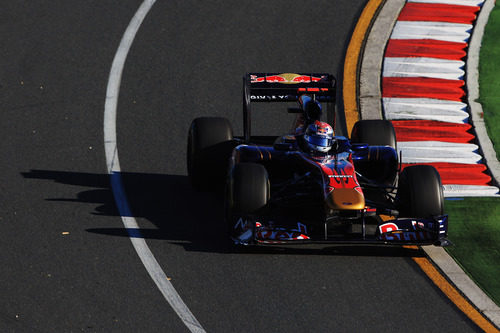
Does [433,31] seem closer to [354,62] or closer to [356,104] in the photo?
[354,62]

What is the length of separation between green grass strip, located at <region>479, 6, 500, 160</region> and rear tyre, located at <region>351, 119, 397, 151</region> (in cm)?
187

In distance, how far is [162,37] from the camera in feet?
59.9

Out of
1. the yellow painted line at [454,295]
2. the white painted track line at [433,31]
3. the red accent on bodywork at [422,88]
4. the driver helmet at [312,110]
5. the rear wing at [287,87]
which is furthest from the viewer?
the white painted track line at [433,31]

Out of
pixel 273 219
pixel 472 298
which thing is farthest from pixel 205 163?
pixel 472 298

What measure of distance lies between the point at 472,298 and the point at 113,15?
10228 millimetres

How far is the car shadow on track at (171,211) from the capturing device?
39.0 ft

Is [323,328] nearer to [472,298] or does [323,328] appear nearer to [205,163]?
[472,298]

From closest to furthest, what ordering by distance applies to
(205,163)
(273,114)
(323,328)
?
(323,328) → (205,163) → (273,114)

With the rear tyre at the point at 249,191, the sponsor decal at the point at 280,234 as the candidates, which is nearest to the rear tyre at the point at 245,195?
the rear tyre at the point at 249,191

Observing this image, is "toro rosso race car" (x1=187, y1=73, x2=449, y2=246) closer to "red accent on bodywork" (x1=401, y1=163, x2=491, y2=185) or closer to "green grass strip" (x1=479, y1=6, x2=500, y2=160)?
"red accent on bodywork" (x1=401, y1=163, x2=491, y2=185)

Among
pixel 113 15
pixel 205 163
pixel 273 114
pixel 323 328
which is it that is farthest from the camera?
pixel 113 15

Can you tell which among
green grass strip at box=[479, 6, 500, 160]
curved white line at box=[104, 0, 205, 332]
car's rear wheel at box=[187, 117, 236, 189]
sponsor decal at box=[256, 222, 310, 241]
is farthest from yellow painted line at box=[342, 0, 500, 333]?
curved white line at box=[104, 0, 205, 332]

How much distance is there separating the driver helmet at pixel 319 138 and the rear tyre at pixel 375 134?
957mm

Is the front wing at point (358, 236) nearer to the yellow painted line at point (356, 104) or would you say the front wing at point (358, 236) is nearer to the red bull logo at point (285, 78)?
the yellow painted line at point (356, 104)
